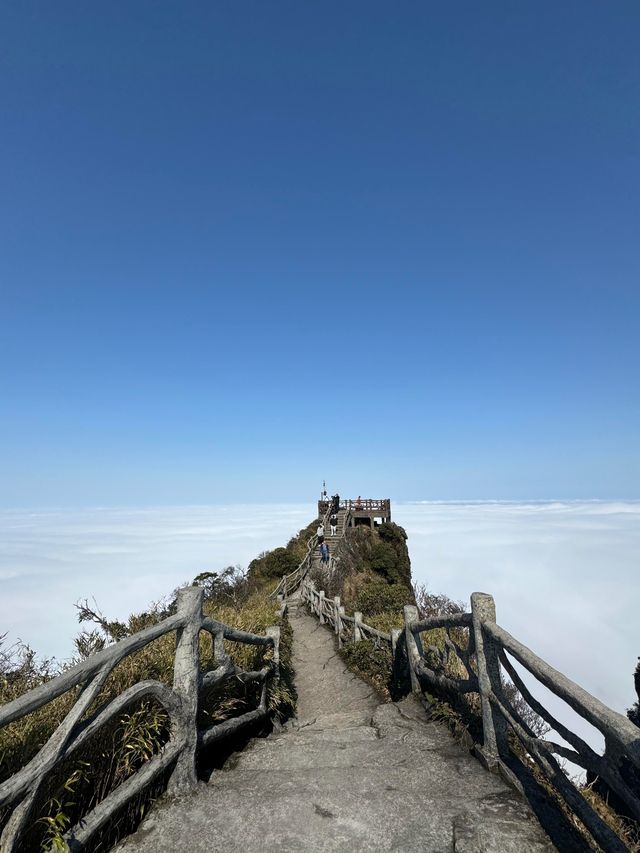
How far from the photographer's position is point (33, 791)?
2.19 meters

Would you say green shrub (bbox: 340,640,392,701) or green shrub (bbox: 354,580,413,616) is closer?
green shrub (bbox: 340,640,392,701)

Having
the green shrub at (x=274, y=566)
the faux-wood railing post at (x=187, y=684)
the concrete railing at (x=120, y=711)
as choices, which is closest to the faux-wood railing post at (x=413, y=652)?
the concrete railing at (x=120, y=711)

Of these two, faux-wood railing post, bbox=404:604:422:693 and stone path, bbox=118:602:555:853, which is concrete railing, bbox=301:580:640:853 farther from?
stone path, bbox=118:602:555:853

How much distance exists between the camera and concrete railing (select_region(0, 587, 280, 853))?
214 cm

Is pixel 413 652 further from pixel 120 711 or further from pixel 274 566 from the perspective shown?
pixel 274 566

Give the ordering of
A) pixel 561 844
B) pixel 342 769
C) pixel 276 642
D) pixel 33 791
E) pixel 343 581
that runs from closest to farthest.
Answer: pixel 33 791, pixel 561 844, pixel 342 769, pixel 276 642, pixel 343 581

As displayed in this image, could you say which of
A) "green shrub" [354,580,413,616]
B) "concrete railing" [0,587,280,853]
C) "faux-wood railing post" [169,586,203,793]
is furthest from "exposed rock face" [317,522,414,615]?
"faux-wood railing post" [169,586,203,793]

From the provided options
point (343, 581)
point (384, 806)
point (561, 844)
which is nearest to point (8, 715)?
point (384, 806)

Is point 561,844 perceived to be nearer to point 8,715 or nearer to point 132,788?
point 132,788

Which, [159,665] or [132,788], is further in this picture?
[159,665]

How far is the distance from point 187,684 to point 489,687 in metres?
2.59

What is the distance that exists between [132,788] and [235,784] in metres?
0.95

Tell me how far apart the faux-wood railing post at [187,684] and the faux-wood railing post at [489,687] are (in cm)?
246

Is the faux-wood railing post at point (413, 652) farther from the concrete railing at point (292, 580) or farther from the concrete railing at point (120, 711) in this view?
the concrete railing at point (292, 580)
